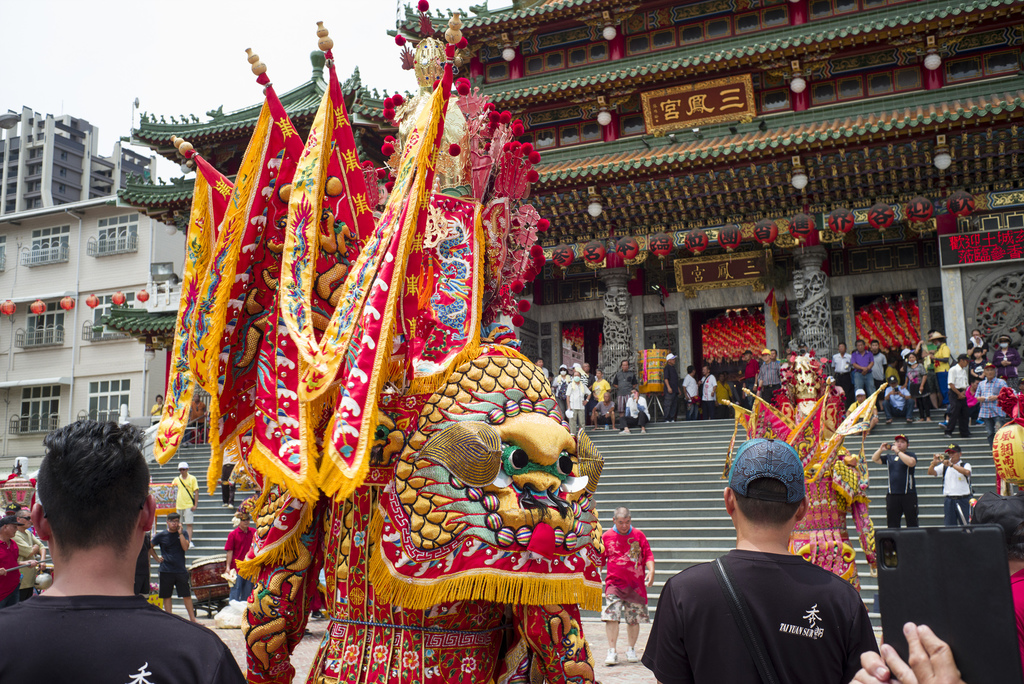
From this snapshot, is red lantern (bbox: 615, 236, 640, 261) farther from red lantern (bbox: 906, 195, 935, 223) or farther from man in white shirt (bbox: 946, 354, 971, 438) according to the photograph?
man in white shirt (bbox: 946, 354, 971, 438)

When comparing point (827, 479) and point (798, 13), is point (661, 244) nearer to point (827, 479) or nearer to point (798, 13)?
point (798, 13)

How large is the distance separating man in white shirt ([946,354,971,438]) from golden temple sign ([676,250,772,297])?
18.4 ft

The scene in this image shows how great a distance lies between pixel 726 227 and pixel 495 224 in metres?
13.4

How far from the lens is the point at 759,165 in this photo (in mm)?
15219

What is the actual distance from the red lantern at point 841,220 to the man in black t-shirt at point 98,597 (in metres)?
15.0

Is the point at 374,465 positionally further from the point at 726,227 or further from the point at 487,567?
the point at 726,227

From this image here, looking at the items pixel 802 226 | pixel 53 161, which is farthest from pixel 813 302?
pixel 53 161

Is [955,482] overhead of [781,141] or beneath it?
beneath

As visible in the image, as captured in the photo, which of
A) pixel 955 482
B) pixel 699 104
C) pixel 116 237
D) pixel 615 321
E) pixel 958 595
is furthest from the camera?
pixel 116 237

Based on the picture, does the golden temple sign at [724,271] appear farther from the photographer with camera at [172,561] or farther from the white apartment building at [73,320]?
the white apartment building at [73,320]

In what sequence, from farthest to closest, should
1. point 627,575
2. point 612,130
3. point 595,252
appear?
point 612,130 < point 595,252 < point 627,575

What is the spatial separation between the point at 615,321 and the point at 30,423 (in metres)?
22.6

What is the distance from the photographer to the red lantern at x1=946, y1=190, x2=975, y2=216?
549 inches

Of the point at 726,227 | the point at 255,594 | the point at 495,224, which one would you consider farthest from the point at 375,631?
the point at 726,227
